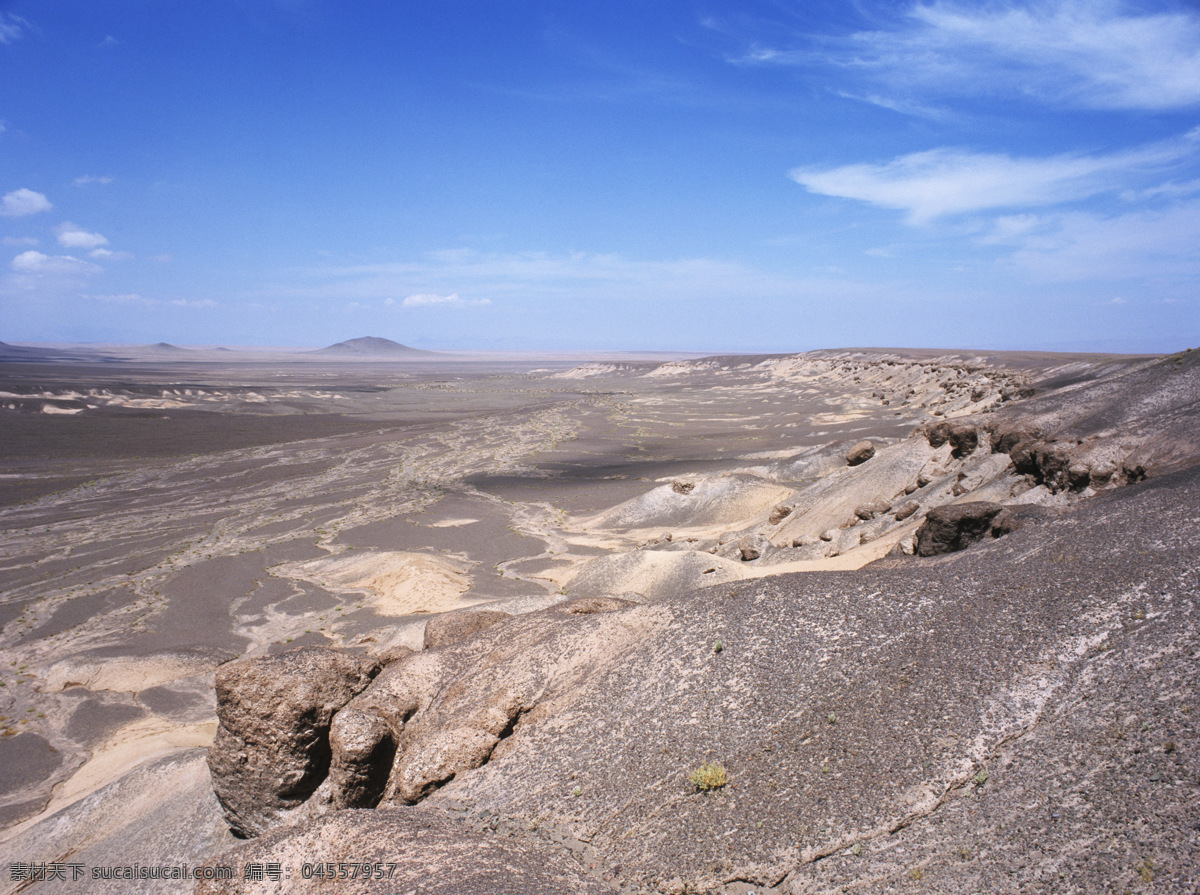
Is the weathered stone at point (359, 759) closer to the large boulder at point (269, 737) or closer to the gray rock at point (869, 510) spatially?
the large boulder at point (269, 737)

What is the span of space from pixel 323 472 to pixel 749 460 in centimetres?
2115

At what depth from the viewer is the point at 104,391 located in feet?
210

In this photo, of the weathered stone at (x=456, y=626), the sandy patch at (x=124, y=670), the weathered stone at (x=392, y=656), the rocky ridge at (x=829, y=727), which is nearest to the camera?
Answer: the rocky ridge at (x=829, y=727)

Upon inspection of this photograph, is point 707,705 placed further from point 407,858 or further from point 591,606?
point 591,606

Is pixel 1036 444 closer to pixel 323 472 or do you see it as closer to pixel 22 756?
pixel 22 756

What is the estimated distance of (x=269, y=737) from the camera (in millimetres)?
7348

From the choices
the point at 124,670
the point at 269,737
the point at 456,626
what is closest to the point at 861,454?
the point at 456,626

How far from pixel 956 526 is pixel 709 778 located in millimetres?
5993

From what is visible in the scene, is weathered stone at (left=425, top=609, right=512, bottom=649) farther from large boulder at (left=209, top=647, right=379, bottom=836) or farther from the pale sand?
the pale sand

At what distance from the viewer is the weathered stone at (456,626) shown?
29.7ft

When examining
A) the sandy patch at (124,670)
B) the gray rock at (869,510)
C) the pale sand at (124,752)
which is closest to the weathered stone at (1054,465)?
the gray rock at (869,510)

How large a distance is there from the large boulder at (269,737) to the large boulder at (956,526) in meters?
8.18

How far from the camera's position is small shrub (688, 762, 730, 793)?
5375 mm

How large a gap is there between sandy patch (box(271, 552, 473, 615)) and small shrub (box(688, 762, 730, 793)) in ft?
35.3
